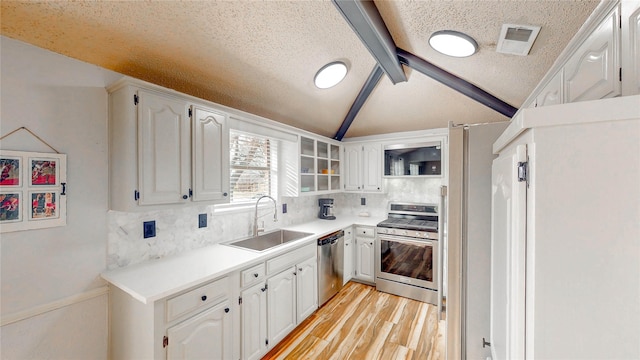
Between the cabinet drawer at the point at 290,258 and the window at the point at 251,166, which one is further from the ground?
the window at the point at 251,166

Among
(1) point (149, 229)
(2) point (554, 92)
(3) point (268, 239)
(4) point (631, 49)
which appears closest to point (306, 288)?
(3) point (268, 239)

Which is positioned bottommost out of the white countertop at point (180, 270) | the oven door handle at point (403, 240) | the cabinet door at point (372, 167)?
the oven door handle at point (403, 240)

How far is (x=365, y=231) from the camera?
333 cm

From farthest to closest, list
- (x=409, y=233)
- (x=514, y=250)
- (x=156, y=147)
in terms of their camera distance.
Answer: (x=409, y=233) → (x=156, y=147) → (x=514, y=250)

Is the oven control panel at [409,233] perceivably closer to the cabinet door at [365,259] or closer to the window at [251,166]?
the cabinet door at [365,259]

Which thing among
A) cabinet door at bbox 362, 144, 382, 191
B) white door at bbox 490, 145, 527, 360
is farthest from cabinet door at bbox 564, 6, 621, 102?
cabinet door at bbox 362, 144, 382, 191

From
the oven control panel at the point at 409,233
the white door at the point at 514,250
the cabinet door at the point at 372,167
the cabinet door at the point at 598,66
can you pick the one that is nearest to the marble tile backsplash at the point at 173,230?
the oven control panel at the point at 409,233

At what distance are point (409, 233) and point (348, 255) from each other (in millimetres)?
871

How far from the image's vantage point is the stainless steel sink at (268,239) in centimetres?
244

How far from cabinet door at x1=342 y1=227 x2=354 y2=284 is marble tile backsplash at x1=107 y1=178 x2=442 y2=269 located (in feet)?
1.93

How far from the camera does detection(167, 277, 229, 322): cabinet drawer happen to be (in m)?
1.38

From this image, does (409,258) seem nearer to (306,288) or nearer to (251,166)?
(306,288)

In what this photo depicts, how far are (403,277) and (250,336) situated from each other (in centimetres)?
198

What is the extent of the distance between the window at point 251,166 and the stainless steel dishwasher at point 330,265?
0.87 m
